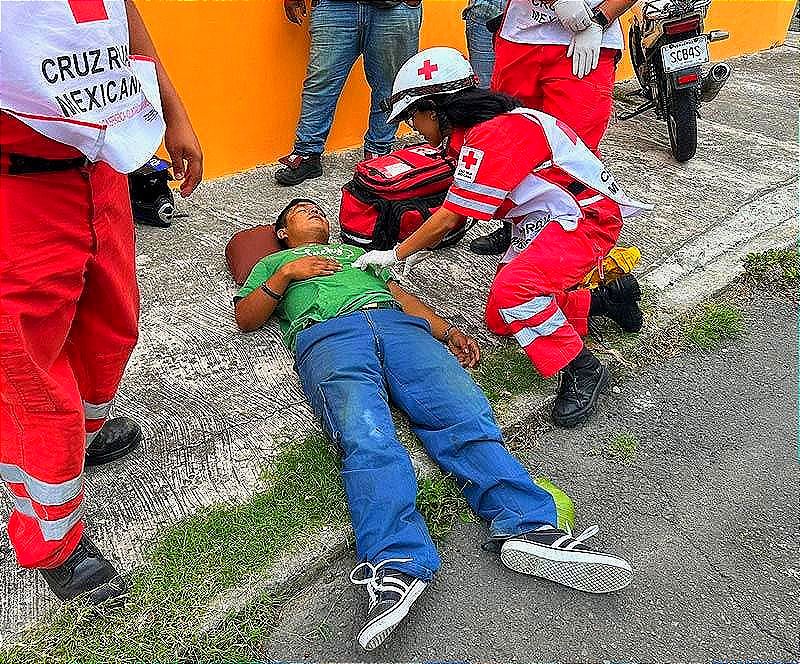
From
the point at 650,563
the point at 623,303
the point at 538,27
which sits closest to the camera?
the point at 650,563

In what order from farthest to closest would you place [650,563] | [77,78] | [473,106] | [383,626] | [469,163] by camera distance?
[473,106] → [469,163] → [650,563] → [383,626] → [77,78]

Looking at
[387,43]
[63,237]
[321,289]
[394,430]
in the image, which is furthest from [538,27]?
[63,237]

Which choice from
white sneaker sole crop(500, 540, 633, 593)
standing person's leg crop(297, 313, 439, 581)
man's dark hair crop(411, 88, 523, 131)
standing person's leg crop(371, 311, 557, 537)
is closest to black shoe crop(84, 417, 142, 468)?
standing person's leg crop(297, 313, 439, 581)

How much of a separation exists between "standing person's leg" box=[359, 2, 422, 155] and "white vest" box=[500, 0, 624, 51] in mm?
868

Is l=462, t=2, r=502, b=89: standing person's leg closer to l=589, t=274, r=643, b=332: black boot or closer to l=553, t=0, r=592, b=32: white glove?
l=553, t=0, r=592, b=32: white glove

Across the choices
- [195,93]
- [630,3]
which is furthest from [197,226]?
[630,3]

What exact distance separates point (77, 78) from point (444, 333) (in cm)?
185

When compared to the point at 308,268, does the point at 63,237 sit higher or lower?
higher

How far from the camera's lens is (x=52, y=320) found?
1.94m

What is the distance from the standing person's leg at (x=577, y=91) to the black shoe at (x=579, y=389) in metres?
1.32

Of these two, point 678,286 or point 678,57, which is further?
point 678,57

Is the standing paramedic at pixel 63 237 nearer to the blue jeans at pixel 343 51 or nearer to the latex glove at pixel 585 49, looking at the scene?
the latex glove at pixel 585 49

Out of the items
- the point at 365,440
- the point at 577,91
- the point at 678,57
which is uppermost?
the point at 577,91

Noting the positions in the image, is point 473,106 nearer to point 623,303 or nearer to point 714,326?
point 623,303
